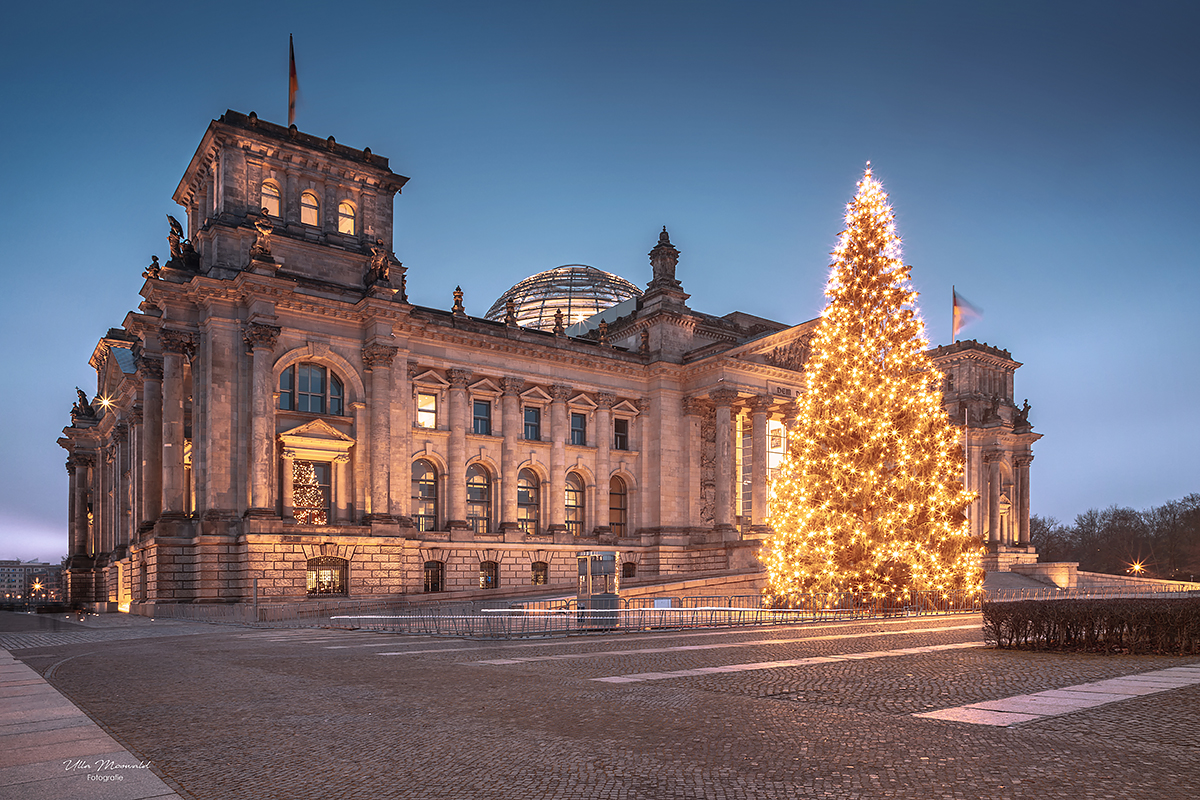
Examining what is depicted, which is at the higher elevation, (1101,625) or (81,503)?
(1101,625)

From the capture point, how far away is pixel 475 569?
160ft

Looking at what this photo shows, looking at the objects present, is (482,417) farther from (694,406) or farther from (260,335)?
(694,406)

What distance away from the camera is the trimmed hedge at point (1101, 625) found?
16.2m

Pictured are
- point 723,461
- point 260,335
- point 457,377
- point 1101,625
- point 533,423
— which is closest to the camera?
point 1101,625

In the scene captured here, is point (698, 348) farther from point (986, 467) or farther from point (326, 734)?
point (326, 734)

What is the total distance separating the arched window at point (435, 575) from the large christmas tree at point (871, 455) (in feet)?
66.6

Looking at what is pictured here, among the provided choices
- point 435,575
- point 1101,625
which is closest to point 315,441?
point 435,575

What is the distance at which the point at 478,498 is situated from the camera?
51.6 metres

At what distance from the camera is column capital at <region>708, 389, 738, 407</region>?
55344 mm

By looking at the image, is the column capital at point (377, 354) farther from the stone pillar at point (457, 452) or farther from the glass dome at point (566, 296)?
the glass dome at point (566, 296)

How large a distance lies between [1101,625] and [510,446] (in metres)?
38.3

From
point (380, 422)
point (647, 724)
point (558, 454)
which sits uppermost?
point (380, 422)

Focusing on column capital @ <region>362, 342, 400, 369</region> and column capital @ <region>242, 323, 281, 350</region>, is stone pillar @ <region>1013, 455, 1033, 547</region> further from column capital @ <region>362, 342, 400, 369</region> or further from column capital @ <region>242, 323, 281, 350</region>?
column capital @ <region>242, 323, 281, 350</region>

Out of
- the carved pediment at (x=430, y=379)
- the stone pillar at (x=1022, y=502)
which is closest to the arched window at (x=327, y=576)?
the carved pediment at (x=430, y=379)
